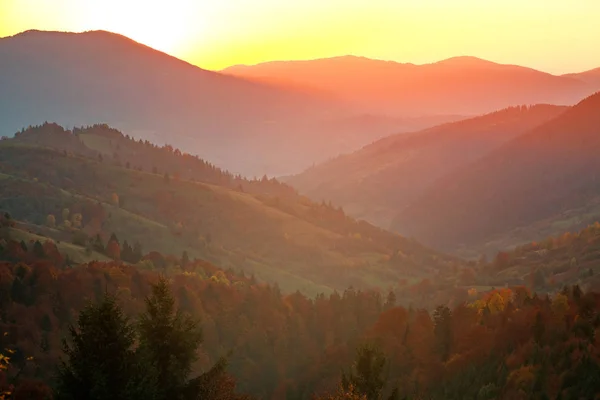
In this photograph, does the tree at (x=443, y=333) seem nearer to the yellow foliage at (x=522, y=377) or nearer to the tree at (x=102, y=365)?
the yellow foliage at (x=522, y=377)

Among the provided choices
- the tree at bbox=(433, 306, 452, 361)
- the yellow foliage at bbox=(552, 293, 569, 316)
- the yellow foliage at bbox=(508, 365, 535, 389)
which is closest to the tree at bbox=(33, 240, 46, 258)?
the tree at bbox=(433, 306, 452, 361)

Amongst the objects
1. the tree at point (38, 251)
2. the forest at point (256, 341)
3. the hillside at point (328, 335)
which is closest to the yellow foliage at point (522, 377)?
the forest at point (256, 341)

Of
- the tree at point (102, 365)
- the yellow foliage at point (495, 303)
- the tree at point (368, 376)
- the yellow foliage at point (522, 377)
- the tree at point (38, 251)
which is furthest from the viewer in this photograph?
the tree at point (38, 251)

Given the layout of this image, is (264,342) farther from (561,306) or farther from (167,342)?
(167,342)

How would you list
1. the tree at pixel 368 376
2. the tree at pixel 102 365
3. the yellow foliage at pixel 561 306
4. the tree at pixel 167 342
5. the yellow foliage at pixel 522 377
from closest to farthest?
the tree at pixel 102 365 < the tree at pixel 167 342 < the tree at pixel 368 376 < the yellow foliage at pixel 522 377 < the yellow foliage at pixel 561 306

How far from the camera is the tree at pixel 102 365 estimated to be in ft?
107

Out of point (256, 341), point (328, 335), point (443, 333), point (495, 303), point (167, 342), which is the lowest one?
point (328, 335)

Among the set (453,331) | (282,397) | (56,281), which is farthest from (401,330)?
(56,281)

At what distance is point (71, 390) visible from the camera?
33.1m

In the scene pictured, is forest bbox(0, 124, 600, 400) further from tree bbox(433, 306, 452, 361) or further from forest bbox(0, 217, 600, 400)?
tree bbox(433, 306, 452, 361)

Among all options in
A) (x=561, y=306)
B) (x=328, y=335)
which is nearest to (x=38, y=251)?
(x=328, y=335)

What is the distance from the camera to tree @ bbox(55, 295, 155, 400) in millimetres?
32688

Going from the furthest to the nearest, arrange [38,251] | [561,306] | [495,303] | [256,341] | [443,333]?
[495,303] < [38,251] < [256,341] < [443,333] < [561,306]

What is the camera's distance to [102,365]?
33.2 m
